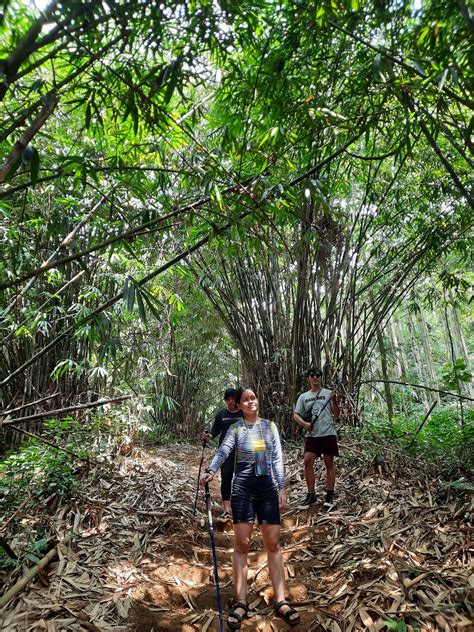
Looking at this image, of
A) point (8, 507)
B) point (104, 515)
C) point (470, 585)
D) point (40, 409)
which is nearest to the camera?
point (470, 585)

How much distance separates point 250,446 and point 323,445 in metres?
1.16

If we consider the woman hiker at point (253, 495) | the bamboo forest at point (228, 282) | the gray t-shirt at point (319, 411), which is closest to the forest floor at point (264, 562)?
the bamboo forest at point (228, 282)

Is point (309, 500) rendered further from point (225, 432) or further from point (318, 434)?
point (225, 432)

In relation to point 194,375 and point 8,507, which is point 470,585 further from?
point 194,375

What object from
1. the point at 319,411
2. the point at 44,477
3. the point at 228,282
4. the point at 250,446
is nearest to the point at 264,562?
the point at 250,446

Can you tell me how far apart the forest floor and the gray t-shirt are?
0.55 m

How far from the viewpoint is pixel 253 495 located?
2.15m

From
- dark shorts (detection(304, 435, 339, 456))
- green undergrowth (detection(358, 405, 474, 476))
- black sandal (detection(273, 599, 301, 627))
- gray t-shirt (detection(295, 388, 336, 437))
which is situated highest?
gray t-shirt (detection(295, 388, 336, 437))

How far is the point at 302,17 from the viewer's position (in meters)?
1.99

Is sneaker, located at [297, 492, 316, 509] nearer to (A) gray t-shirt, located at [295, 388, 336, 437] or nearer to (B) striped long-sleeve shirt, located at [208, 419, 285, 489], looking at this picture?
(A) gray t-shirt, located at [295, 388, 336, 437]

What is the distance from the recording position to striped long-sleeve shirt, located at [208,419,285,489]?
87.4 inches

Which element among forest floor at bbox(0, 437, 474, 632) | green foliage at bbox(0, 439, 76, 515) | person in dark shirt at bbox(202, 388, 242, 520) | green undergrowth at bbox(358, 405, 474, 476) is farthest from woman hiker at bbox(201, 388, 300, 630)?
green undergrowth at bbox(358, 405, 474, 476)

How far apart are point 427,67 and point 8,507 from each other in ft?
11.8

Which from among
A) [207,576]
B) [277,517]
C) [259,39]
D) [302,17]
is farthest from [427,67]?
[207,576]
